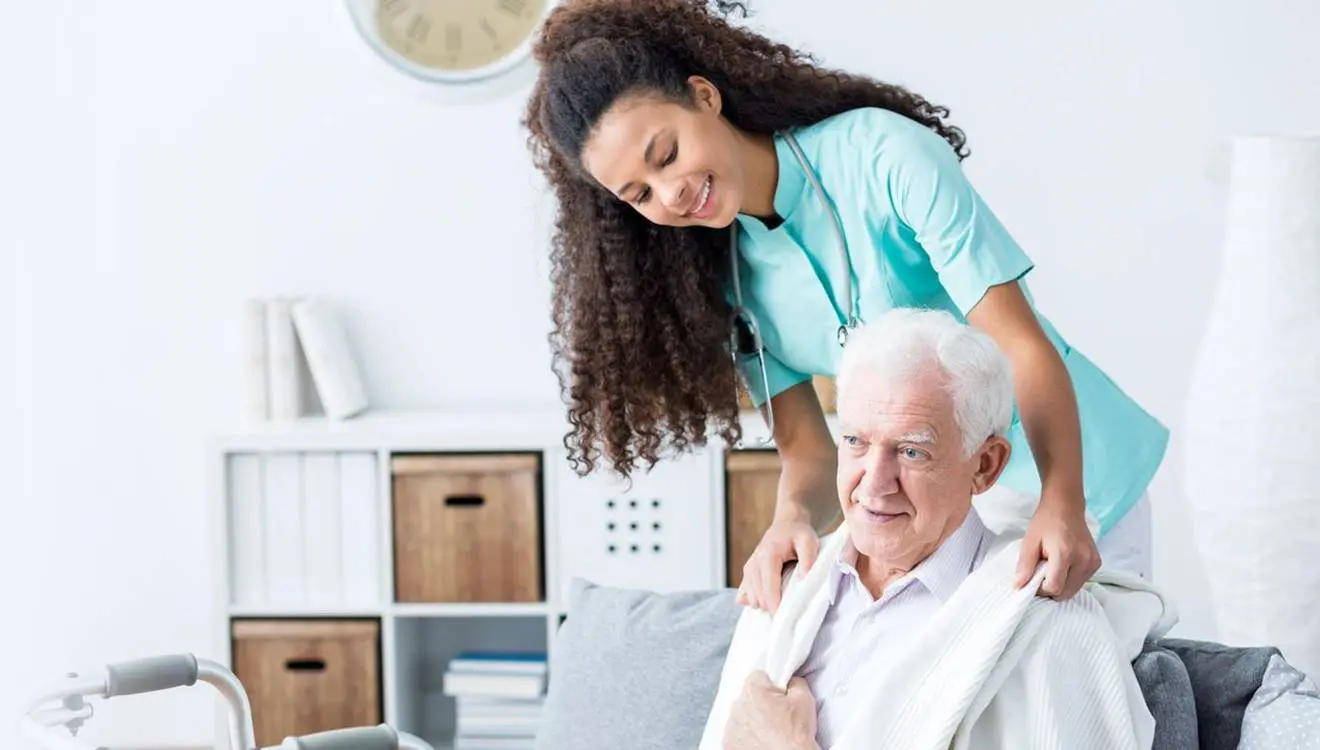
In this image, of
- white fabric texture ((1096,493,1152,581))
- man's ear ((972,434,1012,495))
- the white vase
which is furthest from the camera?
the white vase

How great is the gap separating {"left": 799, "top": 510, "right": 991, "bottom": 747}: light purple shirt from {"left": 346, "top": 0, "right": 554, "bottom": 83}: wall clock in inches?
78.6

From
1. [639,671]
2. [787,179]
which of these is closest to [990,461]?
[787,179]

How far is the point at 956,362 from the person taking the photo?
1535mm

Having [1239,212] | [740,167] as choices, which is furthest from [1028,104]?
[740,167]

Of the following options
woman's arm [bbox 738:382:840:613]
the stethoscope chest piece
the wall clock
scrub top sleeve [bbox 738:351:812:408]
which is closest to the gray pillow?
woman's arm [bbox 738:382:840:613]

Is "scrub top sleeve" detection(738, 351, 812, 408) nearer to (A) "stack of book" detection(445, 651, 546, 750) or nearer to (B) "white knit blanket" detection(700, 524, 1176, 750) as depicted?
(B) "white knit blanket" detection(700, 524, 1176, 750)

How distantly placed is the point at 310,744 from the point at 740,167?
0.77 meters

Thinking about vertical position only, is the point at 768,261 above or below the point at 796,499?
above

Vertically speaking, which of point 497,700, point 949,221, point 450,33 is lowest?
point 497,700

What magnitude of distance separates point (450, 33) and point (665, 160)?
6.09 feet

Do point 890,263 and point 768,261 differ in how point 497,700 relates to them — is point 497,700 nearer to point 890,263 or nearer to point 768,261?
point 768,261

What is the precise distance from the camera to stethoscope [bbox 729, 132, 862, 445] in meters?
1.76

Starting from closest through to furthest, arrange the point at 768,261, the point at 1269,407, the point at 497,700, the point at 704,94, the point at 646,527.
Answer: the point at 704,94 < the point at 768,261 < the point at 1269,407 < the point at 646,527 < the point at 497,700

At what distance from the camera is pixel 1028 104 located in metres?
3.29
